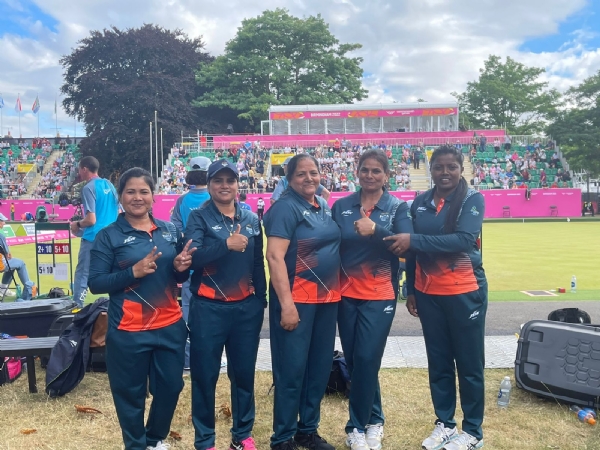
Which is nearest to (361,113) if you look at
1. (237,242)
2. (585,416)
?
(585,416)

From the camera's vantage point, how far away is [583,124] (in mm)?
33844

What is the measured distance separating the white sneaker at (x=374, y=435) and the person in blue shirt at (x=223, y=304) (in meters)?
0.78

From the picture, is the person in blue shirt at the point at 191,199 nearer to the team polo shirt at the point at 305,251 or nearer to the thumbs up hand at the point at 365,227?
the team polo shirt at the point at 305,251

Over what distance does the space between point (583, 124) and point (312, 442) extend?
119 ft

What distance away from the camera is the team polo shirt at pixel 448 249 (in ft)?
10.9

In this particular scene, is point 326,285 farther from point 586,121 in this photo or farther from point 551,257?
point 586,121

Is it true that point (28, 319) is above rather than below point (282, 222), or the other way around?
below

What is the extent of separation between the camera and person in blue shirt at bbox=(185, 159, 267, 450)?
3.21 m

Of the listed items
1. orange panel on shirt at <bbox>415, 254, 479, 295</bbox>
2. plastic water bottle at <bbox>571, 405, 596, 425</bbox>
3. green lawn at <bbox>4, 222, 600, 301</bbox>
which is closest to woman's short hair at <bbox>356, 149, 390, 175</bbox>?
orange panel on shirt at <bbox>415, 254, 479, 295</bbox>

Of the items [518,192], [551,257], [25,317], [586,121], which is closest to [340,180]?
[518,192]

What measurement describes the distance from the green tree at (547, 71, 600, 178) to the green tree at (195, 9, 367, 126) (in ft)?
60.1

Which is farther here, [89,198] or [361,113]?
[361,113]

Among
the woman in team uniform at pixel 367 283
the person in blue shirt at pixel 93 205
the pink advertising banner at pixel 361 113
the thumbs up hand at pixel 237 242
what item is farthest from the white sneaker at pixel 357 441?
the pink advertising banner at pixel 361 113

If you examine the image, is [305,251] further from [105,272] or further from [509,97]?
[509,97]
